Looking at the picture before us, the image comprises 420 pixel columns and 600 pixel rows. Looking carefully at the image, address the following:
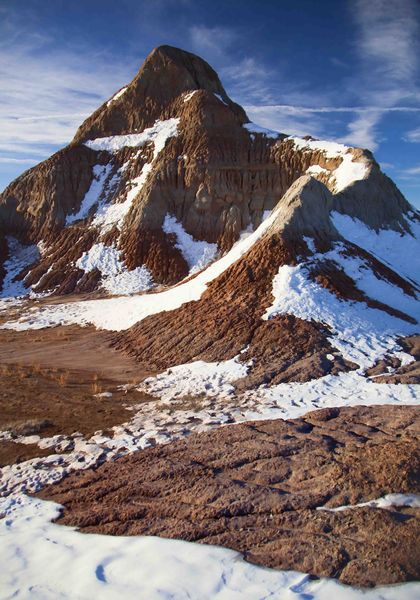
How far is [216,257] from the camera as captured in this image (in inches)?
1359

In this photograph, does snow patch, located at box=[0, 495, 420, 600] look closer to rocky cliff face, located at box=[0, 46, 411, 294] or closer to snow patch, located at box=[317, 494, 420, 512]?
snow patch, located at box=[317, 494, 420, 512]

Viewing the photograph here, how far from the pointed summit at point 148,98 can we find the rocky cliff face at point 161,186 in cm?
9

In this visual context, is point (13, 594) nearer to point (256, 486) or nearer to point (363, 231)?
point (256, 486)

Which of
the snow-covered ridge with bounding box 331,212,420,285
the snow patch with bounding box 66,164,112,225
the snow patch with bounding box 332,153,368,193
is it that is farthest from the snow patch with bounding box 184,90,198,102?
the snow-covered ridge with bounding box 331,212,420,285

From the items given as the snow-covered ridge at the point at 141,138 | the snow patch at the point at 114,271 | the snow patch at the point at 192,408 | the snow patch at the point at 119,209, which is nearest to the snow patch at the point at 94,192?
the snow patch at the point at 119,209

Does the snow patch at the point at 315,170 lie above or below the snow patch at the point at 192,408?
above

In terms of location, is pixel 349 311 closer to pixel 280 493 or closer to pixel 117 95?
pixel 280 493

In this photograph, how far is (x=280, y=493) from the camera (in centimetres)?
689

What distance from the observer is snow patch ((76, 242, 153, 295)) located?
103 feet

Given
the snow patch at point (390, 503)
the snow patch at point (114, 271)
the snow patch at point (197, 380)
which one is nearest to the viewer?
the snow patch at point (390, 503)

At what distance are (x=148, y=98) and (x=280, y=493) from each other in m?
40.9

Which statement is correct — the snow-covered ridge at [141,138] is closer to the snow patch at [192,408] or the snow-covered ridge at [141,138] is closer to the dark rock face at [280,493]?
the snow patch at [192,408]

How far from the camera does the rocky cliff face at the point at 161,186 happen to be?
32969 mm

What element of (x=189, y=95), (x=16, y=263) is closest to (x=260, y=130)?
(x=189, y=95)
